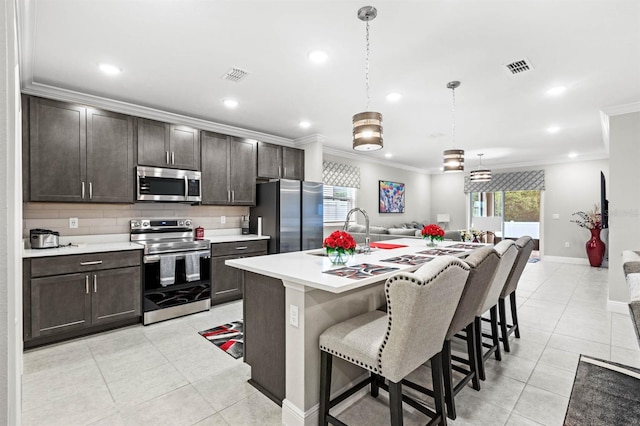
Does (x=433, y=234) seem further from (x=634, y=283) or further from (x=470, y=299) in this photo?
(x=634, y=283)

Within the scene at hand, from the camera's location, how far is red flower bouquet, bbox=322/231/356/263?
7.11 feet

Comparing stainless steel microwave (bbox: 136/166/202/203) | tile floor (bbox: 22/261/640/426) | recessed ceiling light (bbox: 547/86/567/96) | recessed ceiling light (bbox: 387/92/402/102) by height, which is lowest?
tile floor (bbox: 22/261/640/426)

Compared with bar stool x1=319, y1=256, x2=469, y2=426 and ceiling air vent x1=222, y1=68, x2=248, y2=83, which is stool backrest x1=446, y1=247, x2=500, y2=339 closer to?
bar stool x1=319, y1=256, x2=469, y2=426

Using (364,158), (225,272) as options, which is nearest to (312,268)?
(225,272)

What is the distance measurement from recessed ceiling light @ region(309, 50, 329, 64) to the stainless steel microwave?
7.70 feet

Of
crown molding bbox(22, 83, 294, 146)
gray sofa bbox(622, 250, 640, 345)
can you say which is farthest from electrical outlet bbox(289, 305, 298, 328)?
crown molding bbox(22, 83, 294, 146)

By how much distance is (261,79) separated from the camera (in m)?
3.21

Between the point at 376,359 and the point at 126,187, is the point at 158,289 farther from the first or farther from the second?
the point at 376,359

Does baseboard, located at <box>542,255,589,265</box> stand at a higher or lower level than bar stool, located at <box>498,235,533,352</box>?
lower

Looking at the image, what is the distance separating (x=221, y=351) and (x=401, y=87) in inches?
128

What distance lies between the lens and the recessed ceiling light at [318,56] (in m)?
2.64

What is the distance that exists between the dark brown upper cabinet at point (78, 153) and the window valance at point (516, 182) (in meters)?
8.65

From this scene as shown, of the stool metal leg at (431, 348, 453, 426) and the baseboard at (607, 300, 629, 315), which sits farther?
the baseboard at (607, 300, 629, 315)

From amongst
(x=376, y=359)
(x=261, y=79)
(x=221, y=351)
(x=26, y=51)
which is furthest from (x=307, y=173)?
(x=376, y=359)
